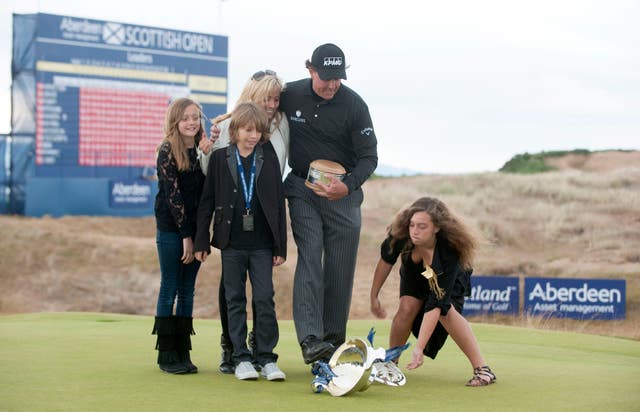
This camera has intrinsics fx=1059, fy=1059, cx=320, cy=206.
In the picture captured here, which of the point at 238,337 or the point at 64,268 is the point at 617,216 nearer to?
the point at 64,268

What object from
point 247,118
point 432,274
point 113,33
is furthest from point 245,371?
point 113,33

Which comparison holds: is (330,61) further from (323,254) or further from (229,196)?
(323,254)

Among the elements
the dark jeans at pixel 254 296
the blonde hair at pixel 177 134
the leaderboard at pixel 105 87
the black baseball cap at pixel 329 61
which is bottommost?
the dark jeans at pixel 254 296

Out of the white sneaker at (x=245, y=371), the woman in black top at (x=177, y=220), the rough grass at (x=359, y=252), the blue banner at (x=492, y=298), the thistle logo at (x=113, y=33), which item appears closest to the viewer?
the white sneaker at (x=245, y=371)

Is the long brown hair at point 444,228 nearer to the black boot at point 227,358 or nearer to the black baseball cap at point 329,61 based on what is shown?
the black baseball cap at point 329,61

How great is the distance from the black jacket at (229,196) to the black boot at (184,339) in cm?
52

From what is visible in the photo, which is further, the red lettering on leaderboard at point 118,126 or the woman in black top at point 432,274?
the red lettering on leaderboard at point 118,126

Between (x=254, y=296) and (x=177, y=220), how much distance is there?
2.08ft

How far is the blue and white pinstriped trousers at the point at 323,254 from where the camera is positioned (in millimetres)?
6281

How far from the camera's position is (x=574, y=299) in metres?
17.3

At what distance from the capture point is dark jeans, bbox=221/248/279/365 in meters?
6.08

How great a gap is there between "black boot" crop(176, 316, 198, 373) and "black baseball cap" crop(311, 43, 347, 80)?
1.69m

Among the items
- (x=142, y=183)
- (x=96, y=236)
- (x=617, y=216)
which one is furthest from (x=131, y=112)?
(x=617, y=216)

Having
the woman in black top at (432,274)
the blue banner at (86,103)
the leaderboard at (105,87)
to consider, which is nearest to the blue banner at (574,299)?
the woman in black top at (432,274)
